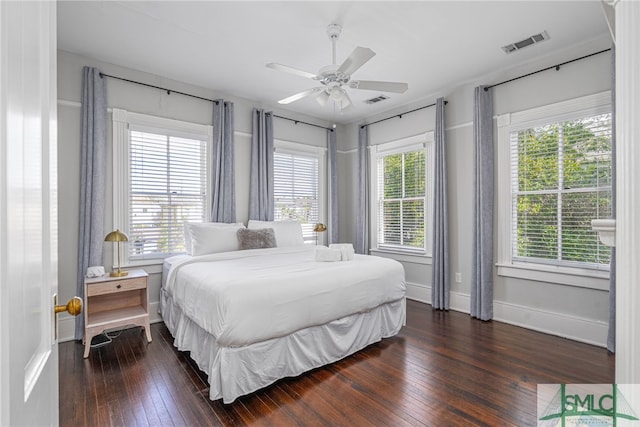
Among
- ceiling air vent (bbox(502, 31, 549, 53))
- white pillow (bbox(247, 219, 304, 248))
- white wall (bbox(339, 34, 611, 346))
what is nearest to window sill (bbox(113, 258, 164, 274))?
white pillow (bbox(247, 219, 304, 248))

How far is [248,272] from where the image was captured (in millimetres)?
2561

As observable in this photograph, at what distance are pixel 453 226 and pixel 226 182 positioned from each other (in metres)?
3.05

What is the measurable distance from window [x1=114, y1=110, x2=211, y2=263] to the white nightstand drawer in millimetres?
592

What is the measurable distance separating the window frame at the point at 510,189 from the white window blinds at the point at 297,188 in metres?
2.73

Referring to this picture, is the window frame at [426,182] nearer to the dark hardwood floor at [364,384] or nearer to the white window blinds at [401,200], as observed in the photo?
the white window blinds at [401,200]

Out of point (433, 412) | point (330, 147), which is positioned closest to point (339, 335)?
point (433, 412)

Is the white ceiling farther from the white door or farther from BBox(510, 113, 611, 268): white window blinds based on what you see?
the white door

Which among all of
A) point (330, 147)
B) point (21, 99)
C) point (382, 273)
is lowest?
point (382, 273)

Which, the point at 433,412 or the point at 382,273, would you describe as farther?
the point at 382,273

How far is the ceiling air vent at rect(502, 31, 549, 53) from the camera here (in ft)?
9.84

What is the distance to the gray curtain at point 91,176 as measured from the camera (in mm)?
3219

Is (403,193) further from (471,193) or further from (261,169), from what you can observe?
(261,169)

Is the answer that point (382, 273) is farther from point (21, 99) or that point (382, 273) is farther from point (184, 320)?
point (21, 99)

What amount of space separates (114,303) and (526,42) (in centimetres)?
485
